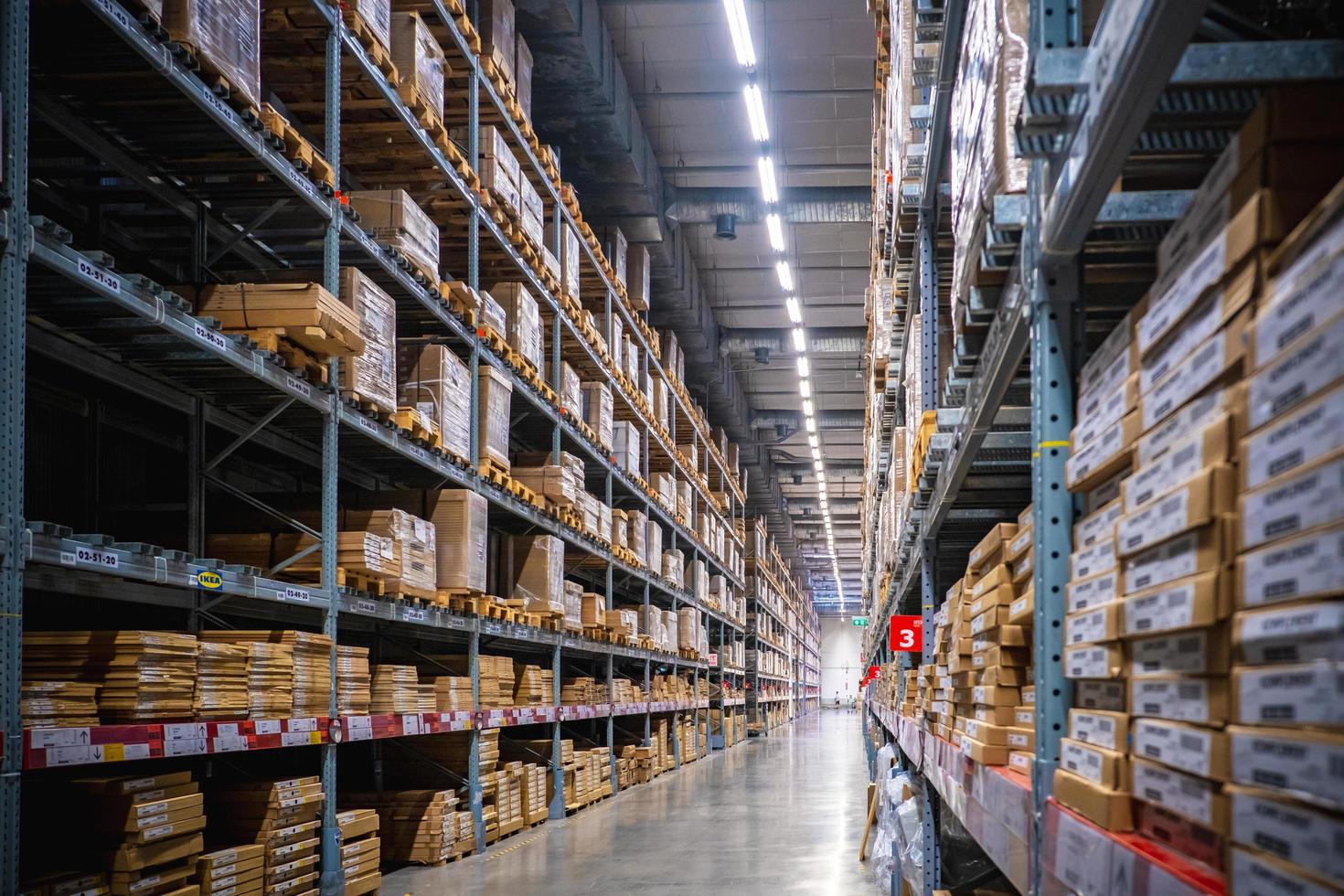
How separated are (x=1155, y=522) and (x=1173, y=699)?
26cm

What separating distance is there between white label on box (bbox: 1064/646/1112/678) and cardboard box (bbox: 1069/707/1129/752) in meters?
0.07

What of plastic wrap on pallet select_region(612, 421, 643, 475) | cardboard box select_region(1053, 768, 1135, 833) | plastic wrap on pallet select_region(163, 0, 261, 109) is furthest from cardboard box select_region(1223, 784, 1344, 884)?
plastic wrap on pallet select_region(612, 421, 643, 475)

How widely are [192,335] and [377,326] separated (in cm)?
217

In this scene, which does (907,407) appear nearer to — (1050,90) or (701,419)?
(1050,90)

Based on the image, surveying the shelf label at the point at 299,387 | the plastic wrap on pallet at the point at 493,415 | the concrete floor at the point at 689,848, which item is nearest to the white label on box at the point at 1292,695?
the shelf label at the point at 299,387

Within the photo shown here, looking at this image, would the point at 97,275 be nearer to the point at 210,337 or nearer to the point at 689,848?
the point at 210,337

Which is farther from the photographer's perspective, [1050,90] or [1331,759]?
[1050,90]

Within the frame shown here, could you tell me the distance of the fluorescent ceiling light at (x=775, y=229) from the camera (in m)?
15.6

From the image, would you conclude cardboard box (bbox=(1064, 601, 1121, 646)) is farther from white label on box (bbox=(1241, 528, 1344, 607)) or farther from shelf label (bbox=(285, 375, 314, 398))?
shelf label (bbox=(285, 375, 314, 398))

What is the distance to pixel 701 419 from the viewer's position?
2212cm

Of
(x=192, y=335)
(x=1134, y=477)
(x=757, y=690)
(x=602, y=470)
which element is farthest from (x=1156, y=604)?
(x=757, y=690)

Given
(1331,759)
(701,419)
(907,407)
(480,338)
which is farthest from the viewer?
(701,419)

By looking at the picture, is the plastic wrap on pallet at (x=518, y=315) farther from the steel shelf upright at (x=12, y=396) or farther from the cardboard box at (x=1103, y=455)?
the cardboard box at (x=1103, y=455)

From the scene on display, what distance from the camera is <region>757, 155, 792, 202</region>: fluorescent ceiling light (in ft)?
→ 45.1
